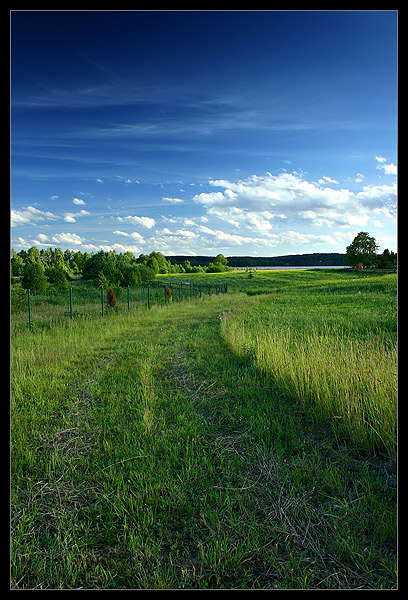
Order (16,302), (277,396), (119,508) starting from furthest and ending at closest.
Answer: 1. (16,302)
2. (277,396)
3. (119,508)

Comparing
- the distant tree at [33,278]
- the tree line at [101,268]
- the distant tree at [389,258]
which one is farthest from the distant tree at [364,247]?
the distant tree at [33,278]

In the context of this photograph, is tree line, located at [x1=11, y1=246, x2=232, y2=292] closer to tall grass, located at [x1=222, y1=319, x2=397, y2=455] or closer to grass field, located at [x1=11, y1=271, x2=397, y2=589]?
grass field, located at [x1=11, y1=271, x2=397, y2=589]

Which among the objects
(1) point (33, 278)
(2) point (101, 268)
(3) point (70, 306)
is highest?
(2) point (101, 268)

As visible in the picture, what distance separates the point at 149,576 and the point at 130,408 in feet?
7.95

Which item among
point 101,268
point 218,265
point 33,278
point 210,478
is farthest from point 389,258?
point 218,265

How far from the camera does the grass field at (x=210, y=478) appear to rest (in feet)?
5.52

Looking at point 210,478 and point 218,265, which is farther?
point 218,265

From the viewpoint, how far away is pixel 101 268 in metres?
37.2

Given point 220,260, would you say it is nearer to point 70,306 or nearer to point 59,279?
point 59,279

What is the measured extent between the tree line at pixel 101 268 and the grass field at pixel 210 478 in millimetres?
18642

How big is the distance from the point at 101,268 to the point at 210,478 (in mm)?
37468
